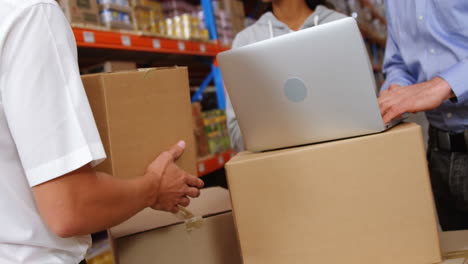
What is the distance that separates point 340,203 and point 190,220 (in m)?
0.38

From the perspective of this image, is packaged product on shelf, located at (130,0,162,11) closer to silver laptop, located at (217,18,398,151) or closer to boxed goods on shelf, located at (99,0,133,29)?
boxed goods on shelf, located at (99,0,133,29)

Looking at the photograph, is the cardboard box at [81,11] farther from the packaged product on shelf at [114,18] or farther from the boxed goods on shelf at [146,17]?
the boxed goods on shelf at [146,17]

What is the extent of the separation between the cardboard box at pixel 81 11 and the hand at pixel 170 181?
1.22m

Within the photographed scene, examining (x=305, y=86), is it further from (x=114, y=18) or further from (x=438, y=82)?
(x=114, y=18)

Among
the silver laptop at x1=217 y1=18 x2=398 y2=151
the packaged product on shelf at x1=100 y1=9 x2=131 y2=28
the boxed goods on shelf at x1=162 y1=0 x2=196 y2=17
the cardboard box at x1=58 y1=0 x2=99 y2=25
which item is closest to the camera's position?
the silver laptop at x1=217 y1=18 x2=398 y2=151

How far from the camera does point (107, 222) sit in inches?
30.6

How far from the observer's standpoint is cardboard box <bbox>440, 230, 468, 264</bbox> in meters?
0.91

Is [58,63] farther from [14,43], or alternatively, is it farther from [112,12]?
[112,12]

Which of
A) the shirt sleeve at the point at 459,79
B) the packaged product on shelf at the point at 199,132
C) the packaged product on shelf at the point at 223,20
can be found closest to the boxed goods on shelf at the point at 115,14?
the packaged product on shelf at the point at 199,132

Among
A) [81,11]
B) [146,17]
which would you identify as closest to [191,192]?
[81,11]

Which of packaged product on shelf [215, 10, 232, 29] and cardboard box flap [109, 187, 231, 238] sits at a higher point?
packaged product on shelf [215, 10, 232, 29]

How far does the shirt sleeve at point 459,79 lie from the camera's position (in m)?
1.09

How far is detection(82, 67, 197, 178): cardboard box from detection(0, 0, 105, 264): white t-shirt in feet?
0.66

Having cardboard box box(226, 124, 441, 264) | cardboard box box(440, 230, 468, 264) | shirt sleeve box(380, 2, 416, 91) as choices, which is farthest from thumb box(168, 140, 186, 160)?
shirt sleeve box(380, 2, 416, 91)
